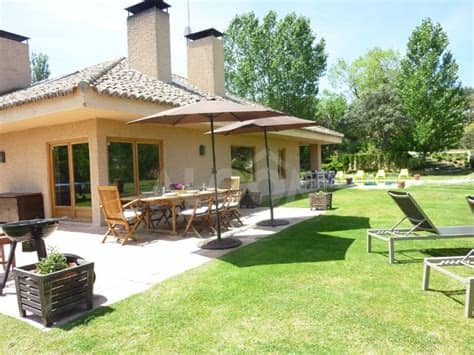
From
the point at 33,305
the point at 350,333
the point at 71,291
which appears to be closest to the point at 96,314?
the point at 71,291

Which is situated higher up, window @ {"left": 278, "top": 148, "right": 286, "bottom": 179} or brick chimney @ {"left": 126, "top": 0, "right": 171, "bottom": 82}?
brick chimney @ {"left": 126, "top": 0, "right": 171, "bottom": 82}

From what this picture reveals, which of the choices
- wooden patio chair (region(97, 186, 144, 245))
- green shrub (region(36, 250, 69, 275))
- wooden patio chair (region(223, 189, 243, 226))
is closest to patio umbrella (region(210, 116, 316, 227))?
wooden patio chair (region(223, 189, 243, 226))

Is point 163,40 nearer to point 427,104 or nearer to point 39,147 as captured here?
point 39,147

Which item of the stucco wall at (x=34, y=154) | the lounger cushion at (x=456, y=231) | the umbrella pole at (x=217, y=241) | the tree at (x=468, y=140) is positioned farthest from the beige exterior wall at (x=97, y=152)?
the tree at (x=468, y=140)

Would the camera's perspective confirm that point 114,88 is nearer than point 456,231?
No

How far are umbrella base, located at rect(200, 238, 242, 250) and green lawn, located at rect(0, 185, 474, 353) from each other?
2.54ft

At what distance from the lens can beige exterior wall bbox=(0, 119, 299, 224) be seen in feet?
27.6

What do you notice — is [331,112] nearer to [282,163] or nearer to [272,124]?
[282,163]

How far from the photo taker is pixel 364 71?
42.8 metres

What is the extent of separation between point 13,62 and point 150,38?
16.5ft

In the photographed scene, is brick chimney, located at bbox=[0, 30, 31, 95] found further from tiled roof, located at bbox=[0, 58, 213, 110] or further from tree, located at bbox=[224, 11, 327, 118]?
tree, located at bbox=[224, 11, 327, 118]

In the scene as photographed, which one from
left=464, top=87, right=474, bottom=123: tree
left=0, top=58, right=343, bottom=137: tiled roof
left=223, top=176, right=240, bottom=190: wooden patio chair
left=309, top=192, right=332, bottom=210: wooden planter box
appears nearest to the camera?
left=0, top=58, right=343, bottom=137: tiled roof

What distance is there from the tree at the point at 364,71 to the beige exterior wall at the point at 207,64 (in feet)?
104

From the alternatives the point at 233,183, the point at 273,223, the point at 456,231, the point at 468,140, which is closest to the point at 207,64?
the point at 233,183
